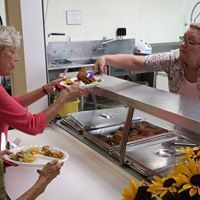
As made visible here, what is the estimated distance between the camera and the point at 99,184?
1281mm

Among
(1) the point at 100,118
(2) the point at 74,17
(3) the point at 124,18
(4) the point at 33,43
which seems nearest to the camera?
(1) the point at 100,118

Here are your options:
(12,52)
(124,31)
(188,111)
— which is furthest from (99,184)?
(124,31)

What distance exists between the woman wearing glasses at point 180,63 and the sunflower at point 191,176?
3.25ft

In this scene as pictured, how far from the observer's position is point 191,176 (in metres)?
0.67

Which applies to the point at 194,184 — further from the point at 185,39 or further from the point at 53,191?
the point at 185,39

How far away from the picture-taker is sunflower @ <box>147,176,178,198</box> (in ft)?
2.25

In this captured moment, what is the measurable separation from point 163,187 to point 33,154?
0.85 metres

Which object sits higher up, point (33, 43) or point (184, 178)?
point (33, 43)

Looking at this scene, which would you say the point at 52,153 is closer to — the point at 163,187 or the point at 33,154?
the point at 33,154

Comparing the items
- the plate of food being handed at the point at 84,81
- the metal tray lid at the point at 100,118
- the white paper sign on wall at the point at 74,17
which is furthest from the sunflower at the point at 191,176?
the white paper sign on wall at the point at 74,17

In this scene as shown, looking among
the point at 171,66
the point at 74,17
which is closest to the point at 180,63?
the point at 171,66

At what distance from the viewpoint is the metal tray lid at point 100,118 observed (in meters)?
1.75

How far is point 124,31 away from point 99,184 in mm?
3406

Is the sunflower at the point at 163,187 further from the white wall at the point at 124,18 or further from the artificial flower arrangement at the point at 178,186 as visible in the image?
the white wall at the point at 124,18
